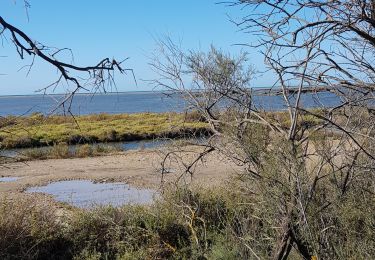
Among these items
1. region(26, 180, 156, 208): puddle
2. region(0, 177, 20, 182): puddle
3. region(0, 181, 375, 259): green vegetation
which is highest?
region(0, 181, 375, 259): green vegetation

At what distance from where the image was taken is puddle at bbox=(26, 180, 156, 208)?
649 inches

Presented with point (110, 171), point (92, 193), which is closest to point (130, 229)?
point (92, 193)

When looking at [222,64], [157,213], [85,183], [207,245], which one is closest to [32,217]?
[157,213]

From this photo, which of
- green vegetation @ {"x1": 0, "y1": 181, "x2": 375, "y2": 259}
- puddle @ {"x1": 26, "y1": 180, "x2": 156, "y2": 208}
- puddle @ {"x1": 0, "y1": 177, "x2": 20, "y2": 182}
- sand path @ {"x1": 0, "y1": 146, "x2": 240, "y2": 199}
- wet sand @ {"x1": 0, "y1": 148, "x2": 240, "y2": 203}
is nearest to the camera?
green vegetation @ {"x1": 0, "y1": 181, "x2": 375, "y2": 259}

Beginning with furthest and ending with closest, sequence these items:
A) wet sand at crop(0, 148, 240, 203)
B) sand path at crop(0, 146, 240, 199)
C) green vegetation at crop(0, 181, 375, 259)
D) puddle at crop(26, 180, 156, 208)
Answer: sand path at crop(0, 146, 240, 199) < wet sand at crop(0, 148, 240, 203) < puddle at crop(26, 180, 156, 208) < green vegetation at crop(0, 181, 375, 259)

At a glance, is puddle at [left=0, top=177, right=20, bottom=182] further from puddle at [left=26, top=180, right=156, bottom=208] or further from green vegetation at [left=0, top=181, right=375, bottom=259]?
green vegetation at [left=0, top=181, right=375, bottom=259]

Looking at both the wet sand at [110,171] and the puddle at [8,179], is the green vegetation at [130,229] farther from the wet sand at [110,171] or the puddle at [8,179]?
the puddle at [8,179]

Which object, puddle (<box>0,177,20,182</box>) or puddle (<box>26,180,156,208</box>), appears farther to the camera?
puddle (<box>0,177,20,182</box>)

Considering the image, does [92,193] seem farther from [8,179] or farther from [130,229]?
[130,229]

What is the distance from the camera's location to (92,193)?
61.7 feet

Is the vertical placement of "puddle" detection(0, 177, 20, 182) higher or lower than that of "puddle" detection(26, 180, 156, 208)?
lower

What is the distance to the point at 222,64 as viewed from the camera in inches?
384

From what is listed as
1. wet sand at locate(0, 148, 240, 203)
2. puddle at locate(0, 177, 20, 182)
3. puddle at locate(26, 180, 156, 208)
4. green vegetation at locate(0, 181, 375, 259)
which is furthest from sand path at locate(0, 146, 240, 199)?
green vegetation at locate(0, 181, 375, 259)

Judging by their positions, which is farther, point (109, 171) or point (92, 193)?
point (109, 171)
